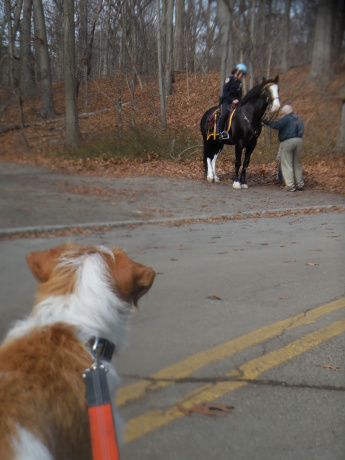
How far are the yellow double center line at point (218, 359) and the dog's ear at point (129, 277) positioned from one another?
1280 mm

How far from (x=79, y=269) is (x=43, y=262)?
9.5 inches

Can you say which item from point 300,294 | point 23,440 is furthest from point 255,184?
point 23,440

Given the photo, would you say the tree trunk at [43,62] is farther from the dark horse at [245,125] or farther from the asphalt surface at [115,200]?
the dark horse at [245,125]

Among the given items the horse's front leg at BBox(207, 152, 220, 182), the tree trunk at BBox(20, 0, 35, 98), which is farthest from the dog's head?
the horse's front leg at BBox(207, 152, 220, 182)

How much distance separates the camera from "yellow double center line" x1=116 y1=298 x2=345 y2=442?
367 centimetres

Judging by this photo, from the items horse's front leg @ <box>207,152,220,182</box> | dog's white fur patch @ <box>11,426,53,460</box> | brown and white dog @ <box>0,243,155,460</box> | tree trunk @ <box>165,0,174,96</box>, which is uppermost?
tree trunk @ <box>165,0,174,96</box>

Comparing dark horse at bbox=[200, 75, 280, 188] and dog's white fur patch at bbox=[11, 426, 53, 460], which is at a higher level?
dark horse at bbox=[200, 75, 280, 188]

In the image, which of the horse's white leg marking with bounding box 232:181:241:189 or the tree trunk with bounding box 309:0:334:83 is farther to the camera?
the horse's white leg marking with bounding box 232:181:241:189

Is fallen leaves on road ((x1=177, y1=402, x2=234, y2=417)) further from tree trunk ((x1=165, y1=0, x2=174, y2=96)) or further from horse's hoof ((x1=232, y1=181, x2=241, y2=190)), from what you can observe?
tree trunk ((x1=165, y1=0, x2=174, y2=96))

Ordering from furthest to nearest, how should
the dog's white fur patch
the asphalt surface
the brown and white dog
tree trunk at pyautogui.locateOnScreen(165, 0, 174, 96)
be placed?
tree trunk at pyautogui.locateOnScreen(165, 0, 174, 96)
the asphalt surface
the brown and white dog
the dog's white fur patch

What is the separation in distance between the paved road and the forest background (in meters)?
1.06

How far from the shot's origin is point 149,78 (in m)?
23.0

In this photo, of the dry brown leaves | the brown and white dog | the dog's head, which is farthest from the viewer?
the dry brown leaves

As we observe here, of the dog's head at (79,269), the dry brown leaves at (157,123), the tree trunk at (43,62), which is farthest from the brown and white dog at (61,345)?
the tree trunk at (43,62)
